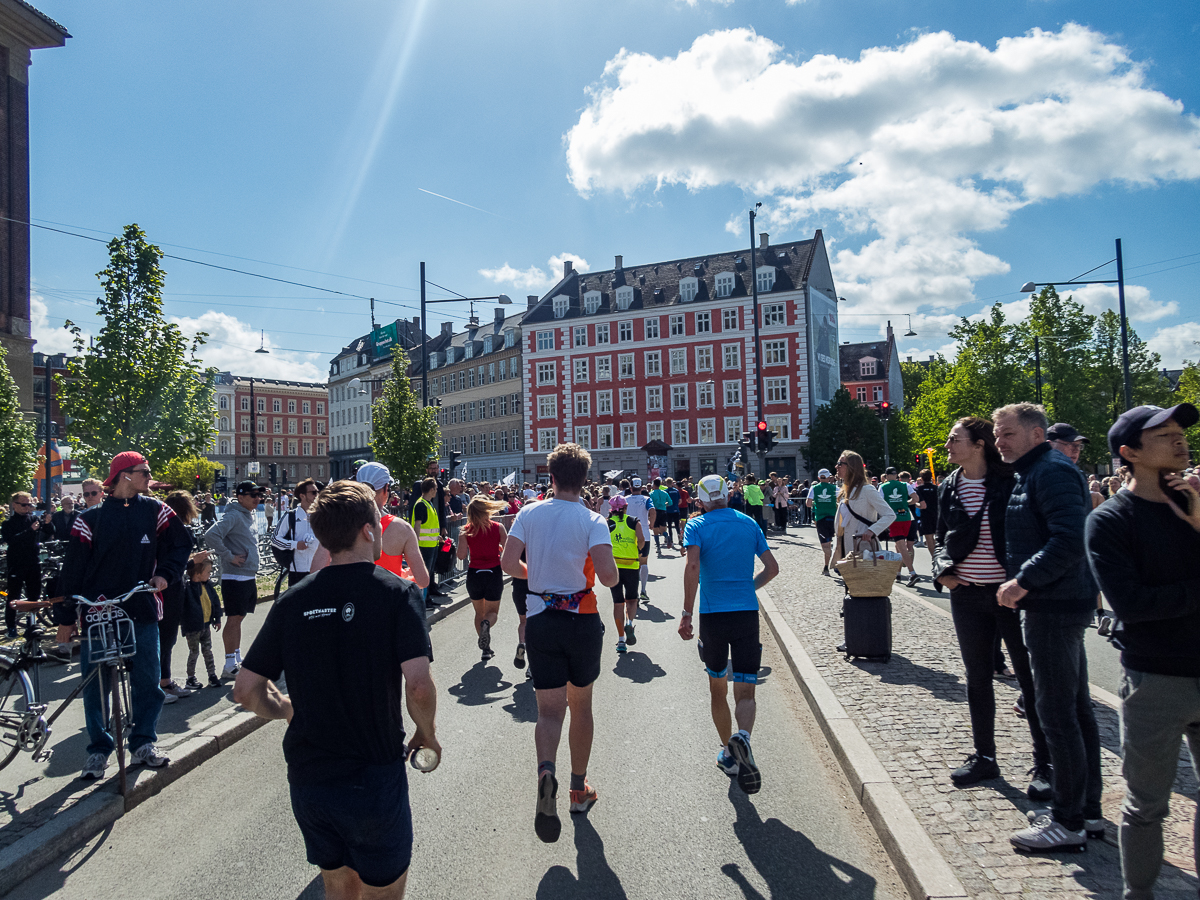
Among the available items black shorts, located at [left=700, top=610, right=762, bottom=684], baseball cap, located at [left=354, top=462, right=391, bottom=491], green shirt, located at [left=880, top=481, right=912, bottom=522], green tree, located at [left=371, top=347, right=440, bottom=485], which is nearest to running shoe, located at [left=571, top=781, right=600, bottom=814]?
black shorts, located at [left=700, top=610, right=762, bottom=684]

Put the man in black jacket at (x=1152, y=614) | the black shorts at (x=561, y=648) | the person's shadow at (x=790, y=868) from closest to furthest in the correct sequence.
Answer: the man in black jacket at (x=1152, y=614) < the person's shadow at (x=790, y=868) < the black shorts at (x=561, y=648)

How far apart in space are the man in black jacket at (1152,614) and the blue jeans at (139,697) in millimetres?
5382

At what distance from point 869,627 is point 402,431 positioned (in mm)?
25010

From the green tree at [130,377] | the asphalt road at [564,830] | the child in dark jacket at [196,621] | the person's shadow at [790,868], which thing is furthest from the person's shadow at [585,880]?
the green tree at [130,377]

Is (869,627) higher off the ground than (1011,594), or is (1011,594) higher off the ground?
(1011,594)

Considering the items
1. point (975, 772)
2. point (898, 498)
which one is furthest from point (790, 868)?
point (898, 498)

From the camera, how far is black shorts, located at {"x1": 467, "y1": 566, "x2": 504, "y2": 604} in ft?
29.2

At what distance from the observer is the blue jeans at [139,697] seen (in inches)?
202

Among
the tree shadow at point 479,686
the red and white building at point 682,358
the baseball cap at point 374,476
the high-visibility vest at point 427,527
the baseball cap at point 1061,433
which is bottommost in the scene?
the tree shadow at point 479,686

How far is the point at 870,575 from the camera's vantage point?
7.49 meters

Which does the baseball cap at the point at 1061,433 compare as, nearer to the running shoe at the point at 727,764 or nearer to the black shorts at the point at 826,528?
the running shoe at the point at 727,764

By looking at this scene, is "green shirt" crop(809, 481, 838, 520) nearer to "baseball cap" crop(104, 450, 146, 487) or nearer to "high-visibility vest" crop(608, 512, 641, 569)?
"high-visibility vest" crop(608, 512, 641, 569)

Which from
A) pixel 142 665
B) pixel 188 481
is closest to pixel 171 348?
pixel 142 665

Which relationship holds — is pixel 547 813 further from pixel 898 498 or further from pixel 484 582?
pixel 898 498
